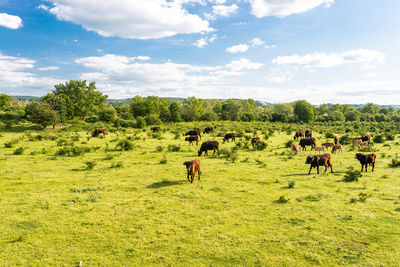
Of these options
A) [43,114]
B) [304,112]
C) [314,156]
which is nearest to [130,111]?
[43,114]

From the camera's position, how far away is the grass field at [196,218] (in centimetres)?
752

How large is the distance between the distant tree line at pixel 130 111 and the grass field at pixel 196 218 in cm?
3870

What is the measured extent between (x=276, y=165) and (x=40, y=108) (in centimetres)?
4710

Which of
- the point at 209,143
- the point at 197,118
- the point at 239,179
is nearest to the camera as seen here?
the point at 239,179

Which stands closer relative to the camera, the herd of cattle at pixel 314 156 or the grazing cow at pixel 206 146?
the herd of cattle at pixel 314 156

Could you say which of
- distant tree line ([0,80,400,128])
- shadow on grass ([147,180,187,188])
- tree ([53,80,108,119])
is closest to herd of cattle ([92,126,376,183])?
shadow on grass ([147,180,187,188])

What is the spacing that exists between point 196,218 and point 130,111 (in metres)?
91.0

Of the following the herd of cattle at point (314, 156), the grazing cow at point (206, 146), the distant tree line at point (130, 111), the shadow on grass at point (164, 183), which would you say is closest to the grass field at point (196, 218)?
the shadow on grass at point (164, 183)

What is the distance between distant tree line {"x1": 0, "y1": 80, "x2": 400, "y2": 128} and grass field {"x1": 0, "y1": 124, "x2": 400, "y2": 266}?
38697mm

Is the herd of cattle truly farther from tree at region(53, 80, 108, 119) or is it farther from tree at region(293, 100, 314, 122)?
tree at region(293, 100, 314, 122)

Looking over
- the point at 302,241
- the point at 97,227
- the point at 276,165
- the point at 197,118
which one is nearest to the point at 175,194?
the point at 97,227

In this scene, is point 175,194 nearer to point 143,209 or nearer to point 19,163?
point 143,209

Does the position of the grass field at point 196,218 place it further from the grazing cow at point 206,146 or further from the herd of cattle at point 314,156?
the grazing cow at point 206,146

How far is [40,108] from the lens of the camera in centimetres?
4538
